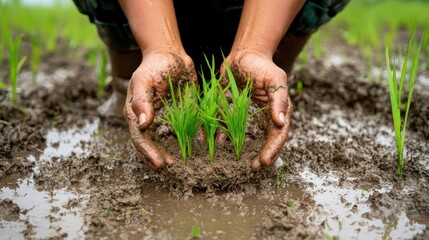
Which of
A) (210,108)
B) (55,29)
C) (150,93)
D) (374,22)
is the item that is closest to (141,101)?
(150,93)

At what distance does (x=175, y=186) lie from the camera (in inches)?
66.2

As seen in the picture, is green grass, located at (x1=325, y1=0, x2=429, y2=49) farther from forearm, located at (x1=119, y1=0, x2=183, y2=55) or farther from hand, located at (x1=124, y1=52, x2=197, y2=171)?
hand, located at (x1=124, y1=52, x2=197, y2=171)

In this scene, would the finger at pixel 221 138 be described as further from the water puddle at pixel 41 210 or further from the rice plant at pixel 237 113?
the water puddle at pixel 41 210

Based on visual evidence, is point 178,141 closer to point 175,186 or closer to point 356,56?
point 175,186

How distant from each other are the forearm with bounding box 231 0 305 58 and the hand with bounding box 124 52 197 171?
0.86 ft

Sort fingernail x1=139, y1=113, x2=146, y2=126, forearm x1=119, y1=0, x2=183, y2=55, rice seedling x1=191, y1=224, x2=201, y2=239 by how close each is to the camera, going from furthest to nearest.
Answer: forearm x1=119, y1=0, x2=183, y2=55
fingernail x1=139, y1=113, x2=146, y2=126
rice seedling x1=191, y1=224, x2=201, y2=239

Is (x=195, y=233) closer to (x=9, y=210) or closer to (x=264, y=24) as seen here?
(x=9, y=210)

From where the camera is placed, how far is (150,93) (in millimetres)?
1665

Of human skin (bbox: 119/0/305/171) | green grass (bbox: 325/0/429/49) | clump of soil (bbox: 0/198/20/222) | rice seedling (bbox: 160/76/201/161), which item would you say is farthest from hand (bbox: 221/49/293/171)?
green grass (bbox: 325/0/429/49)

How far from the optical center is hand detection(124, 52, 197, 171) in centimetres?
159

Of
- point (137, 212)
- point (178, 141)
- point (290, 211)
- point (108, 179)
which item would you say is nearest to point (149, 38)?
point (178, 141)

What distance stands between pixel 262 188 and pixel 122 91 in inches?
43.5

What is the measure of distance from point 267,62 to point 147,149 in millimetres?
539

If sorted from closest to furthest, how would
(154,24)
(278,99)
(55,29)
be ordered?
(278,99) < (154,24) < (55,29)
